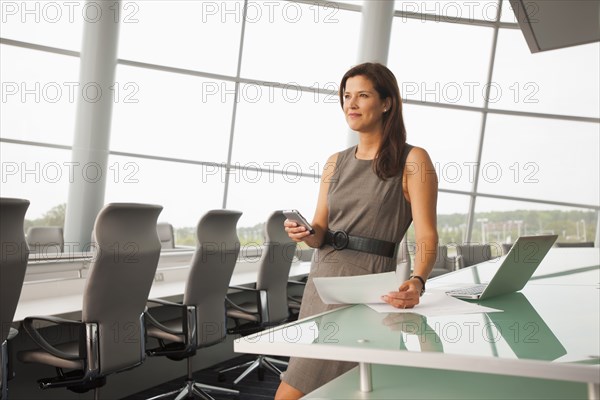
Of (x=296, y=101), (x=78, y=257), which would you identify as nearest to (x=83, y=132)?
(x=296, y=101)

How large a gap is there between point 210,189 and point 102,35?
2182mm

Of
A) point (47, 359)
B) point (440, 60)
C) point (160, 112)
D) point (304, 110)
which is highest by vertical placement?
point (440, 60)

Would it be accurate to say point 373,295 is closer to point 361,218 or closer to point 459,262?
point 361,218

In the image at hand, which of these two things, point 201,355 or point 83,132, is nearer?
point 201,355

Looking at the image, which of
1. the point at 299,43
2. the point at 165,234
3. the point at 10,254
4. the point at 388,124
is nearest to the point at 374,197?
the point at 388,124

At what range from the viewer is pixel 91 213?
8.02 meters

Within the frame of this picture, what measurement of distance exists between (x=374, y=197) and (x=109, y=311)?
1693 mm

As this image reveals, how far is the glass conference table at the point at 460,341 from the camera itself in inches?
41.5

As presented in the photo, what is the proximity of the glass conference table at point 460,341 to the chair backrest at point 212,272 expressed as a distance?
2314 millimetres

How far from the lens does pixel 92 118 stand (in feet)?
26.0

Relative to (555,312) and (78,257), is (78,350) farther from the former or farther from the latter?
(555,312)

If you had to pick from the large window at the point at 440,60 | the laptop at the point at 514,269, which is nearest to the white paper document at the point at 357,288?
the laptop at the point at 514,269

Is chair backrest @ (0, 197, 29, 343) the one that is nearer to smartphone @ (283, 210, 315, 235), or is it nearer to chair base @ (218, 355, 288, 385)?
smartphone @ (283, 210, 315, 235)

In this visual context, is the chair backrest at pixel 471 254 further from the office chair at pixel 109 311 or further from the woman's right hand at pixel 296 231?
the woman's right hand at pixel 296 231
